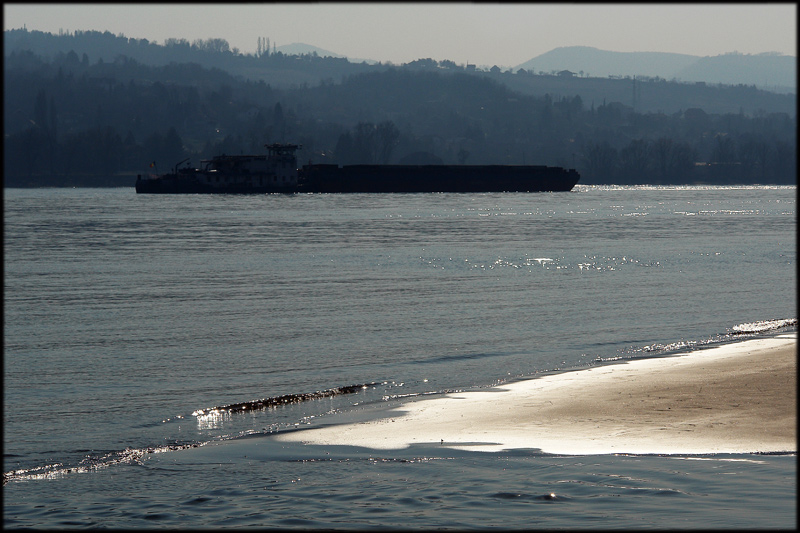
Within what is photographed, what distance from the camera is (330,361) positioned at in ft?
70.8

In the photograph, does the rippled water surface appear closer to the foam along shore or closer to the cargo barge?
the foam along shore

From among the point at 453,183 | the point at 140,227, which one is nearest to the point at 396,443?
the point at 140,227

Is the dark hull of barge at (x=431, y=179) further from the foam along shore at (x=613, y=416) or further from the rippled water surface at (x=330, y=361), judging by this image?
the foam along shore at (x=613, y=416)

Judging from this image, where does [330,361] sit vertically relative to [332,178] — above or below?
below

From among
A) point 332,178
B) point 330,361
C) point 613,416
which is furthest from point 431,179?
point 613,416

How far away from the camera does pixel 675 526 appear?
902 centimetres

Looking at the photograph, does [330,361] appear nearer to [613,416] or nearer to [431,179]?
[613,416]

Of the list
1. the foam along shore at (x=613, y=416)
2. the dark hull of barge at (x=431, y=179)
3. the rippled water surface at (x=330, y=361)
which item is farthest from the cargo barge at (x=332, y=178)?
the foam along shore at (x=613, y=416)

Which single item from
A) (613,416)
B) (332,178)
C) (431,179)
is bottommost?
(613,416)

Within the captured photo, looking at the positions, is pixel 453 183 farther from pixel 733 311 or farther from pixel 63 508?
pixel 63 508

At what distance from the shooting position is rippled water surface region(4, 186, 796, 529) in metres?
10.4

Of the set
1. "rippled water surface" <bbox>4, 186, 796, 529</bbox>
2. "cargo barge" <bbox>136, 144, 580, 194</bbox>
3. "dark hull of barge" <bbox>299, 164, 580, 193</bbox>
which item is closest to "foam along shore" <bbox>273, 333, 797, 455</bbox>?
"rippled water surface" <bbox>4, 186, 796, 529</bbox>

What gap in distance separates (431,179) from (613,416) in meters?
156

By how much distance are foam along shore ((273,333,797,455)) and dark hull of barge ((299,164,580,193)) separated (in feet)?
470
